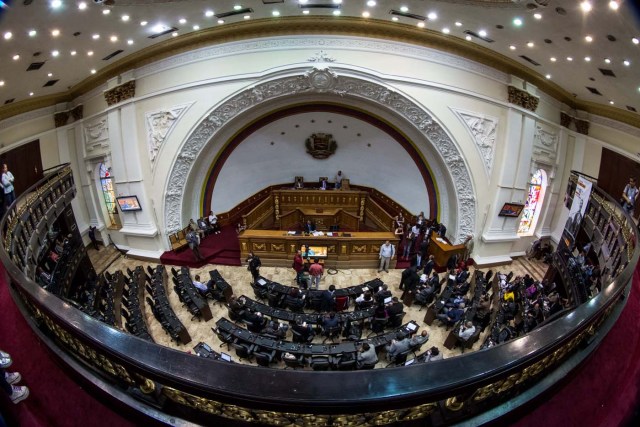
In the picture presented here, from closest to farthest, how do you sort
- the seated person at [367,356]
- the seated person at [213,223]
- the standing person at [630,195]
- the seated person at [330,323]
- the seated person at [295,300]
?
the seated person at [367,356] → the seated person at [330,323] → the seated person at [295,300] → the standing person at [630,195] → the seated person at [213,223]

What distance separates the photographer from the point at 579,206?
9938 mm

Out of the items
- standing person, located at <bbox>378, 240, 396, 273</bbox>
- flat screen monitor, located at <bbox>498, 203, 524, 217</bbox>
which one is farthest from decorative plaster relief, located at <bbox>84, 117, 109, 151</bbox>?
flat screen monitor, located at <bbox>498, 203, 524, 217</bbox>

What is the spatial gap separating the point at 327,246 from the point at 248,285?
299cm

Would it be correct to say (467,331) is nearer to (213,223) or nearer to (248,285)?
(248,285)

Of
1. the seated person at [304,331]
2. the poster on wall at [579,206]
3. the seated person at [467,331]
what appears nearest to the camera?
the seated person at [467,331]

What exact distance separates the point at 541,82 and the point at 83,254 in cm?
1581

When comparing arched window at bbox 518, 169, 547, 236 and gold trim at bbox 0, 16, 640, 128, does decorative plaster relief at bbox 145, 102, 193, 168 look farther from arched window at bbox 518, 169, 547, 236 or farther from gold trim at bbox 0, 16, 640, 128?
arched window at bbox 518, 169, 547, 236

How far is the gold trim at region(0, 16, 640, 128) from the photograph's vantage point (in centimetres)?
1008

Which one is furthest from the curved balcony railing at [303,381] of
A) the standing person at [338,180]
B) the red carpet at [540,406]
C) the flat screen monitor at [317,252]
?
Result: the standing person at [338,180]

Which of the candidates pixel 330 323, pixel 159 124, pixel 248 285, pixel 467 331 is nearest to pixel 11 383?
pixel 330 323

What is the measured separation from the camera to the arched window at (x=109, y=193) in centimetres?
1306

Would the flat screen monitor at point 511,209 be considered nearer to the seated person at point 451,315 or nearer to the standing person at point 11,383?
the seated person at point 451,315

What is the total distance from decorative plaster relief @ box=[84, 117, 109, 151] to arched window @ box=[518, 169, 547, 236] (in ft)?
52.1

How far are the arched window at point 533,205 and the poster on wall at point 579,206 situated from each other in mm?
2485
